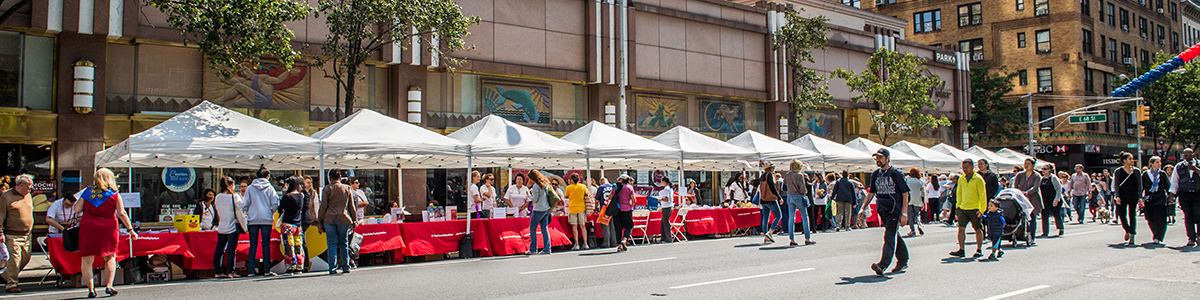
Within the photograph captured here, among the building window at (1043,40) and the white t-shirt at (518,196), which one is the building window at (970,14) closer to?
the building window at (1043,40)

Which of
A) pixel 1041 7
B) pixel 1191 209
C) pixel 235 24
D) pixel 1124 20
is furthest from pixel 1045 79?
pixel 235 24

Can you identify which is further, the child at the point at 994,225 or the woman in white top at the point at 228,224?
the child at the point at 994,225

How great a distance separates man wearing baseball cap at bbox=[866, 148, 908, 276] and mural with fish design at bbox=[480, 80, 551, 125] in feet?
51.0

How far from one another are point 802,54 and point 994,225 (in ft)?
69.8

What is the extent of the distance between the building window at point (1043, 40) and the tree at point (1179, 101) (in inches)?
229

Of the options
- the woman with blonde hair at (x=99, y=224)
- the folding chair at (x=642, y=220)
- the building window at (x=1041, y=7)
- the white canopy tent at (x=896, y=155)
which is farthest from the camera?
the building window at (x=1041, y=7)

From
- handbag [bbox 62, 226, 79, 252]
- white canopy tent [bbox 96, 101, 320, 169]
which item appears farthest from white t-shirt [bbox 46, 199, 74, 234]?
white canopy tent [bbox 96, 101, 320, 169]

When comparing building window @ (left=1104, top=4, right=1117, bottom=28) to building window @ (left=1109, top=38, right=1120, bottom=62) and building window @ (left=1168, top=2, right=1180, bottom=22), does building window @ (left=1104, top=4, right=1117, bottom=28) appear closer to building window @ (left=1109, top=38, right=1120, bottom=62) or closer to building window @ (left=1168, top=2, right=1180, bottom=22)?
building window @ (left=1109, top=38, right=1120, bottom=62)

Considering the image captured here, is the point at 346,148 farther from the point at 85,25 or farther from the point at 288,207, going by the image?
the point at 85,25

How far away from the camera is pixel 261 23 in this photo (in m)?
15.7

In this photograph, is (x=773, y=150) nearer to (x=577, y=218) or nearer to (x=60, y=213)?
(x=577, y=218)

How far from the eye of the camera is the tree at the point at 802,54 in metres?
32.7

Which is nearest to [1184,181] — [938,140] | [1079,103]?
[938,140]

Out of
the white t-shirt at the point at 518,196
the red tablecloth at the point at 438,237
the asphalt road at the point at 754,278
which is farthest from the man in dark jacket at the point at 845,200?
the red tablecloth at the point at 438,237
